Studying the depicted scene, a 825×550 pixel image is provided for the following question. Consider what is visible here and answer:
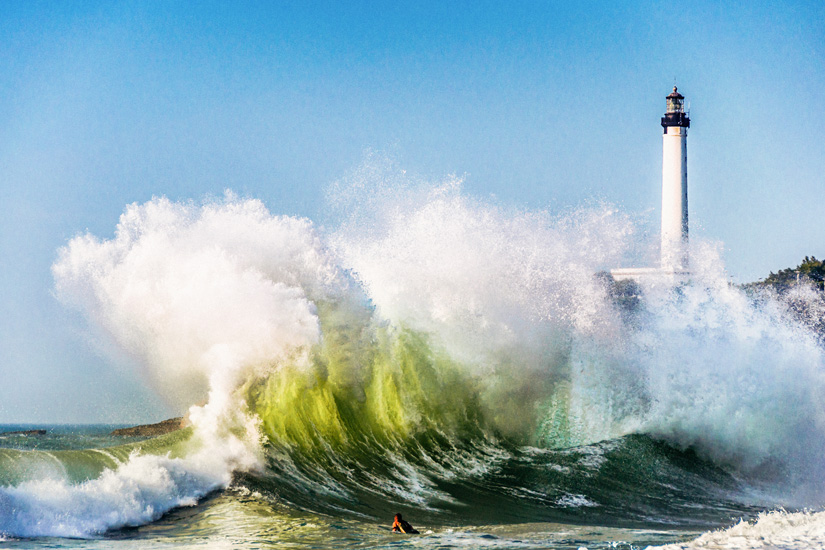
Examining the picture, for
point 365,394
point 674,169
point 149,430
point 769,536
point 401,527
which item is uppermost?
point 674,169

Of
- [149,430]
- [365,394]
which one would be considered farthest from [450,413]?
[149,430]

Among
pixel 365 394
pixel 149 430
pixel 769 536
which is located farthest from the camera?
pixel 149 430

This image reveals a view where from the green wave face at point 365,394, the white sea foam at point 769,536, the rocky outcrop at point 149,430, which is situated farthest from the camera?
the rocky outcrop at point 149,430

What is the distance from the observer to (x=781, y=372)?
17.6 meters

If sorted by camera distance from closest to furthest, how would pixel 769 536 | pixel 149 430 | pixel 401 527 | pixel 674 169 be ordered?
pixel 769 536 < pixel 401 527 < pixel 149 430 < pixel 674 169

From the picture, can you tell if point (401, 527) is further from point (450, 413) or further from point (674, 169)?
point (674, 169)

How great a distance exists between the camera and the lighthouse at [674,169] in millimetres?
36156

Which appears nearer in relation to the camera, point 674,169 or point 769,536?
point 769,536

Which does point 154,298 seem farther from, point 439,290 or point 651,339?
point 651,339

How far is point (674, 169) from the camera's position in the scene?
36688 millimetres

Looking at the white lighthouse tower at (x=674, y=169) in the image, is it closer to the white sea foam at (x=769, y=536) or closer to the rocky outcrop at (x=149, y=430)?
the rocky outcrop at (x=149, y=430)

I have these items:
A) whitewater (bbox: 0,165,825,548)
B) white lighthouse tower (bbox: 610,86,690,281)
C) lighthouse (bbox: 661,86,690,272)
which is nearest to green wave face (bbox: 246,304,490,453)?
whitewater (bbox: 0,165,825,548)

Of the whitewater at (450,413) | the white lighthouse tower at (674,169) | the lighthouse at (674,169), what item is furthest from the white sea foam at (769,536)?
the lighthouse at (674,169)

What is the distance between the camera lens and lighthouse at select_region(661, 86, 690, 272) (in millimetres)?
36156
